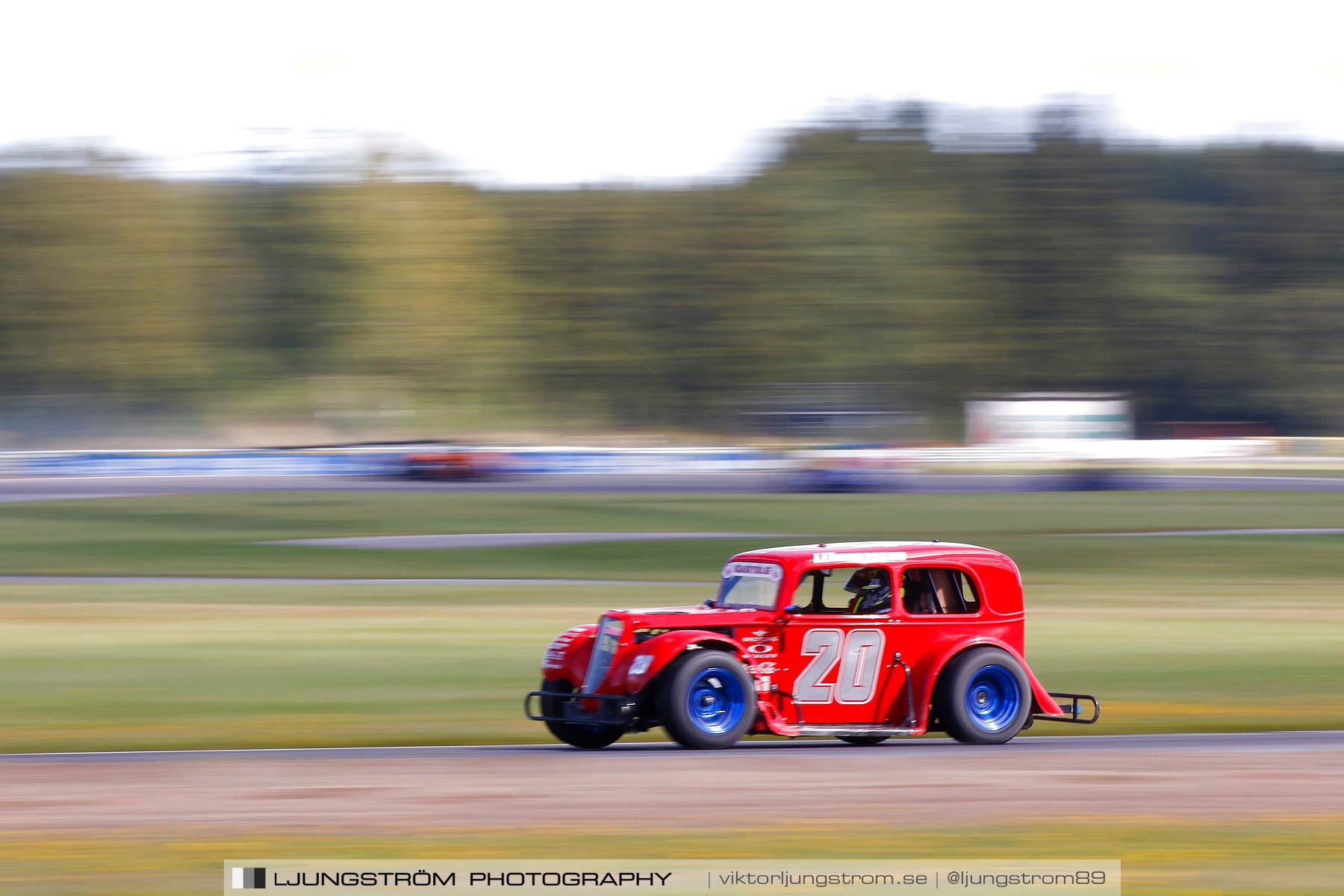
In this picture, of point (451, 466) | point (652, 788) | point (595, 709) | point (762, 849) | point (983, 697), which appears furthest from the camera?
point (451, 466)

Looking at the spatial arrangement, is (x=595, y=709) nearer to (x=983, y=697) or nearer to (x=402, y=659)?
(x=983, y=697)

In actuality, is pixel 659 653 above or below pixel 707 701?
above

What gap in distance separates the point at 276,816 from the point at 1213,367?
9258 cm

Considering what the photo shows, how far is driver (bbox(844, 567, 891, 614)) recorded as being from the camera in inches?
431

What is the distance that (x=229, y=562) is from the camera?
30594 millimetres

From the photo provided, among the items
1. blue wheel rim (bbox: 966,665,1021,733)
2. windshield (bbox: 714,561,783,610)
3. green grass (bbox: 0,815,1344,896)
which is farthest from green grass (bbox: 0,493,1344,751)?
green grass (bbox: 0,815,1344,896)

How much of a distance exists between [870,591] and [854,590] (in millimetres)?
148

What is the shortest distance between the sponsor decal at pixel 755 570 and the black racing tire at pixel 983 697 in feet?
4.10

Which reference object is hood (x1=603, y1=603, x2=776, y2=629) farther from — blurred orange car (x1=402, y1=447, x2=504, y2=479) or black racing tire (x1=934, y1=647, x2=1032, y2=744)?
blurred orange car (x1=402, y1=447, x2=504, y2=479)

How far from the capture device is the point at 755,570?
11.2m

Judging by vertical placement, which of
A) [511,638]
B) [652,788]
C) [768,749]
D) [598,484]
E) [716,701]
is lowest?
[598,484]

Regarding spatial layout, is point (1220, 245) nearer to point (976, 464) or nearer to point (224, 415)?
point (976, 464)

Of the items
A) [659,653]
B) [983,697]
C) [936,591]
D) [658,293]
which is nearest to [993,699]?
[983,697]

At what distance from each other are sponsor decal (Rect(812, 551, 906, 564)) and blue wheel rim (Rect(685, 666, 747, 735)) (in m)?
1.07
